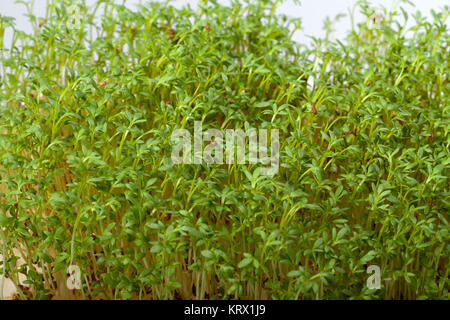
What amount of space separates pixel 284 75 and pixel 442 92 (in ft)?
2.20

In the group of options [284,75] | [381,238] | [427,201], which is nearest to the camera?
[381,238]

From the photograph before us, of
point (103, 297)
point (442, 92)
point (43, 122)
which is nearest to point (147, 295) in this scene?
point (103, 297)

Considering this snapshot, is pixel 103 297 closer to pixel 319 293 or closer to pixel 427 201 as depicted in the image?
pixel 319 293

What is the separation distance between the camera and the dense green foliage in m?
1.62

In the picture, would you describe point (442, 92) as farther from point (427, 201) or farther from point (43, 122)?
point (43, 122)

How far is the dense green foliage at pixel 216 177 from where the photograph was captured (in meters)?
1.62

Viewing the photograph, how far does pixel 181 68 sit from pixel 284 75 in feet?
1.18

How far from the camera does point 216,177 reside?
1823 millimetres
